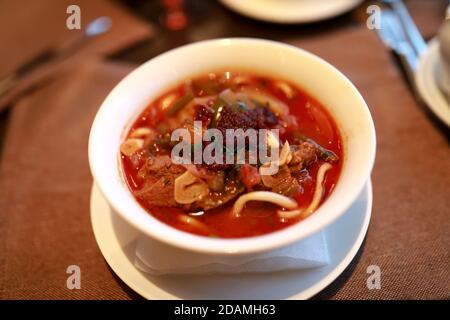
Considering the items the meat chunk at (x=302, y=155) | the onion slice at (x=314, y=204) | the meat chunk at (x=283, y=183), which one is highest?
the meat chunk at (x=302, y=155)

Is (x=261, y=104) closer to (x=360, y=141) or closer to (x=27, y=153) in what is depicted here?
(x=360, y=141)

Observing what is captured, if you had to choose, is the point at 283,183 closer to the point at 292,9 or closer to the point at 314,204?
the point at 314,204

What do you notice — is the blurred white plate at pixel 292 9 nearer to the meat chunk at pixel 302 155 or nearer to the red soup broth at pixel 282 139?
the red soup broth at pixel 282 139

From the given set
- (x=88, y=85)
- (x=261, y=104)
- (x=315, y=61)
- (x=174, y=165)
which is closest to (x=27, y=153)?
(x=88, y=85)

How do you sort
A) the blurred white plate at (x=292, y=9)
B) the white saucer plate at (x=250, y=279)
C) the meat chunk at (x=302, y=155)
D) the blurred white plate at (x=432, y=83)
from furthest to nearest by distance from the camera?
1. the blurred white plate at (x=292, y=9)
2. the blurred white plate at (x=432, y=83)
3. the meat chunk at (x=302, y=155)
4. the white saucer plate at (x=250, y=279)

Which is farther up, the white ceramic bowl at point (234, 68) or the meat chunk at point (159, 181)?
the white ceramic bowl at point (234, 68)

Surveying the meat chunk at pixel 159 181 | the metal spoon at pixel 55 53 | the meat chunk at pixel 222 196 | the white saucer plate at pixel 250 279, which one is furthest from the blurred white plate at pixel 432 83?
the metal spoon at pixel 55 53
